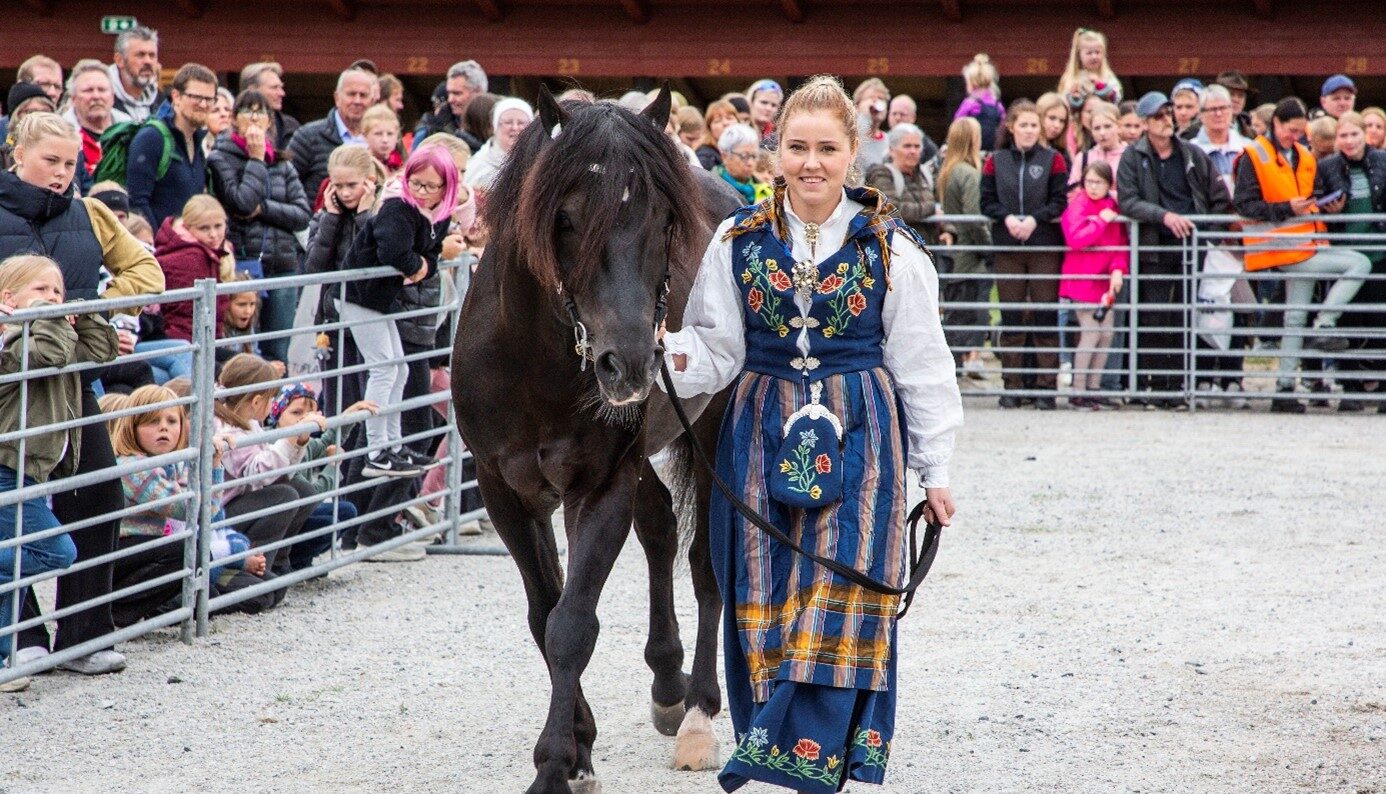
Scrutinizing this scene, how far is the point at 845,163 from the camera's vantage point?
3.97 m

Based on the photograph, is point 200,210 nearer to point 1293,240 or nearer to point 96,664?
point 96,664

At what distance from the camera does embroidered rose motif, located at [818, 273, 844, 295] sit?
393 cm

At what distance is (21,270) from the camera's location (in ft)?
17.9

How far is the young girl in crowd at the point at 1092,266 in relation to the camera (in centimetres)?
1202

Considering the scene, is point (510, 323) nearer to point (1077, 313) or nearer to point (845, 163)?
point (845, 163)

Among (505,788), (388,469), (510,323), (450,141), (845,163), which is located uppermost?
(450,141)

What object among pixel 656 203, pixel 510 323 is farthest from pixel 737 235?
pixel 510 323

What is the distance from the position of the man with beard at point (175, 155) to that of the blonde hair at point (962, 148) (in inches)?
230

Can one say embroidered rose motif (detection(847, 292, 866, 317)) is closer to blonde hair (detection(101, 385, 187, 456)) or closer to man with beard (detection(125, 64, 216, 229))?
blonde hair (detection(101, 385, 187, 456))

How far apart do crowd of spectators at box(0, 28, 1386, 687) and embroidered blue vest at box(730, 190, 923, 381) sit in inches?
36.3

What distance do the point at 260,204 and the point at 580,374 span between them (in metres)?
4.96

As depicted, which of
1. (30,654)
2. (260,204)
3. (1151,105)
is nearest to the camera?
(30,654)

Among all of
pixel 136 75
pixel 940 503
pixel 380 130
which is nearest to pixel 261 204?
pixel 380 130

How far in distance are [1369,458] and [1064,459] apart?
186cm
